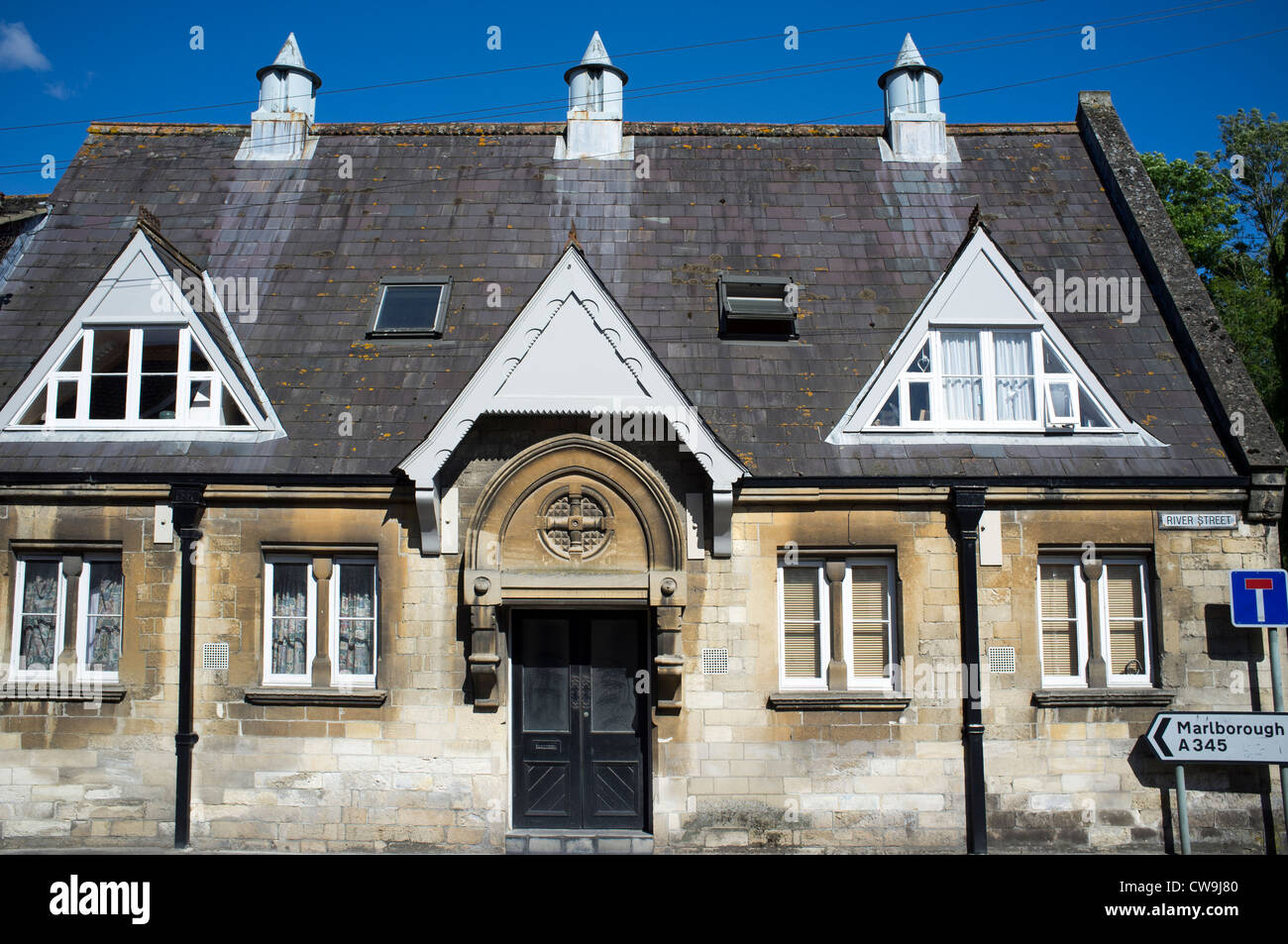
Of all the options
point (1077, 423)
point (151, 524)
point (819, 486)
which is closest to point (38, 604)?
point (151, 524)

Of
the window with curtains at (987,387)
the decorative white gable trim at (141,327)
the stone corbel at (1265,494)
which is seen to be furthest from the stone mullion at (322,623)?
the stone corbel at (1265,494)

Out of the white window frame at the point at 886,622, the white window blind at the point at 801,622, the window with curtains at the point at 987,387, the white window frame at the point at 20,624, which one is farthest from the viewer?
the window with curtains at the point at 987,387

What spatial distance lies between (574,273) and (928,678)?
600cm

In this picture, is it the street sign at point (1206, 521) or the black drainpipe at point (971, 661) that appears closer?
the black drainpipe at point (971, 661)

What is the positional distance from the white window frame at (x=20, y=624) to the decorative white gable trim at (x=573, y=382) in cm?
446

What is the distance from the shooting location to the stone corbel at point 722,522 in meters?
10.2

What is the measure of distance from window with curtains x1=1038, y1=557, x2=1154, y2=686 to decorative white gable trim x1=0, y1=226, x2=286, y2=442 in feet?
30.3

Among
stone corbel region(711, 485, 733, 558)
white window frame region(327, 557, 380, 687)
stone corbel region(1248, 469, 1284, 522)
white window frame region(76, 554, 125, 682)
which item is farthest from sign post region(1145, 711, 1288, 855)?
white window frame region(76, 554, 125, 682)

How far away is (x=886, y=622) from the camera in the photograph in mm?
A: 10844

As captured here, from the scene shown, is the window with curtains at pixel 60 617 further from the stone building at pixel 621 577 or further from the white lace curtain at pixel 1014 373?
the white lace curtain at pixel 1014 373

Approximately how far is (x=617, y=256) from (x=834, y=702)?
6.60m

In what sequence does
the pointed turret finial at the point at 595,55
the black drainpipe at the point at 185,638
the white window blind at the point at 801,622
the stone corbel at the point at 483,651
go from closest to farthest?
the stone corbel at the point at 483,651
the black drainpipe at the point at 185,638
the white window blind at the point at 801,622
the pointed turret finial at the point at 595,55

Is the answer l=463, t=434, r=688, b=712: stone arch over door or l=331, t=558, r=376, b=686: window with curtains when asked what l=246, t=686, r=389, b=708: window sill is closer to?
l=331, t=558, r=376, b=686: window with curtains

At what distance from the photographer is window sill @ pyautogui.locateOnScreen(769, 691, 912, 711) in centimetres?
1043
